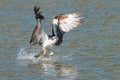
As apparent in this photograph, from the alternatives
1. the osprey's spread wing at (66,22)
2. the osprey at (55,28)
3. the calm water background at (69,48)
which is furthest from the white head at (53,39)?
the calm water background at (69,48)

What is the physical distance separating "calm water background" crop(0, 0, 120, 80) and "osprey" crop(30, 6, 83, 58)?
15.4 inches

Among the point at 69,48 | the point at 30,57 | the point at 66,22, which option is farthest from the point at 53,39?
the point at 69,48

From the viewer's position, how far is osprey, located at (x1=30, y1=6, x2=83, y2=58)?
12.0 m

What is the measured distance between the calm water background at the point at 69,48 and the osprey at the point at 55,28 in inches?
15.4

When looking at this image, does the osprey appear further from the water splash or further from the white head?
the water splash

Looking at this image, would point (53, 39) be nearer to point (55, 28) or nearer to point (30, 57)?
point (55, 28)

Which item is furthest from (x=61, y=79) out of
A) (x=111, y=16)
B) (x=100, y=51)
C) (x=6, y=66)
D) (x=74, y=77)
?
(x=111, y=16)

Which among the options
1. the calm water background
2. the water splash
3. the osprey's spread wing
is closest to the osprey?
the osprey's spread wing

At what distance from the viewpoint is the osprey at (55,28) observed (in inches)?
471

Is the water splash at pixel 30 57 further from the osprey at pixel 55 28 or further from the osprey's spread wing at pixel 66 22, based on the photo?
the osprey's spread wing at pixel 66 22

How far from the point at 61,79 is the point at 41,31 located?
6.36 ft

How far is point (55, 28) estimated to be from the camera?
12273mm

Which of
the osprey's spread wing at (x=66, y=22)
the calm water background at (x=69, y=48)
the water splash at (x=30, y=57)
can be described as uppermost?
the osprey's spread wing at (x=66, y=22)

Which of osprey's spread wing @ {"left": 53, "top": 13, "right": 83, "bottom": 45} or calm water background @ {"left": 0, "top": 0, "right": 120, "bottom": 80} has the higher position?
osprey's spread wing @ {"left": 53, "top": 13, "right": 83, "bottom": 45}
